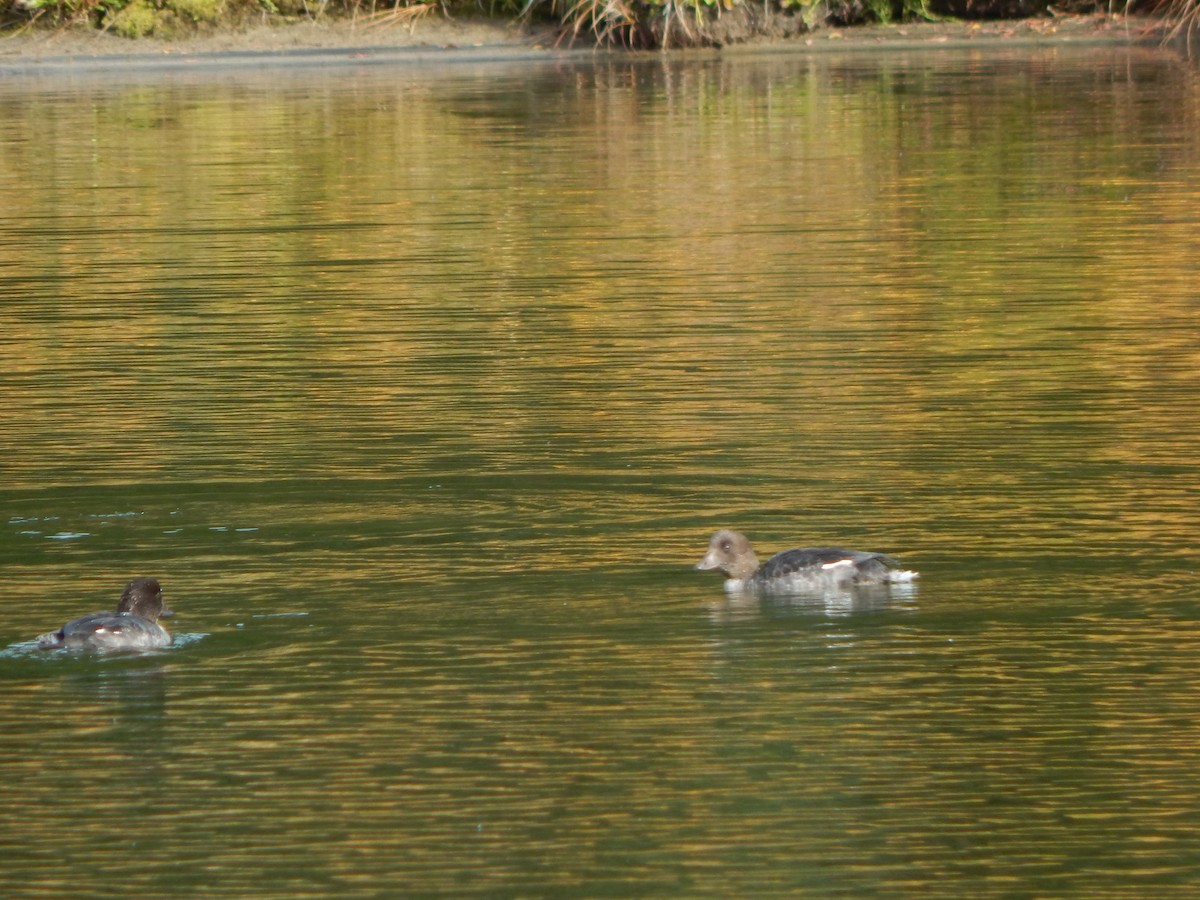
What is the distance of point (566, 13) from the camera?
35062 millimetres

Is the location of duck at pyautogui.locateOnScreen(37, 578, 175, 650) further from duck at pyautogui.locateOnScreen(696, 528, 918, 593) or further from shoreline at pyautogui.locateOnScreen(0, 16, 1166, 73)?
shoreline at pyautogui.locateOnScreen(0, 16, 1166, 73)

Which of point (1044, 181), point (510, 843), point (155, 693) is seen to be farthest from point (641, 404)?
point (1044, 181)

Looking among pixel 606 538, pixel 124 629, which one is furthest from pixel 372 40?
pixel 124 629

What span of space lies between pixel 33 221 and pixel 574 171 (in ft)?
16.0

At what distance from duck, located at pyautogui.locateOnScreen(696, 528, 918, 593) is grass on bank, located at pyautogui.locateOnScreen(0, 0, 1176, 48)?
27.5 m

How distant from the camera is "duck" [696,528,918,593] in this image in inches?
304

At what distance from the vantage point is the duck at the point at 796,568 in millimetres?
7723

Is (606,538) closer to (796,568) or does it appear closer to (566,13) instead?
(796,568)

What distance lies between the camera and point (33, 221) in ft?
61.5

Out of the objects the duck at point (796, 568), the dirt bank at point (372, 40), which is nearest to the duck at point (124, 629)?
the duck at point (796, 568)

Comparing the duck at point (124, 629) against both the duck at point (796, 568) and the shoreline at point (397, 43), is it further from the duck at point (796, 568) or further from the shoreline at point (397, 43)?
the shoreline at point (397, 43)

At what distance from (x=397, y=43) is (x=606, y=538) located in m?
27.9

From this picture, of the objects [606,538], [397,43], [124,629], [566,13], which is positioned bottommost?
[606,538]

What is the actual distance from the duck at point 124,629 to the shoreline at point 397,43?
1109 inches
